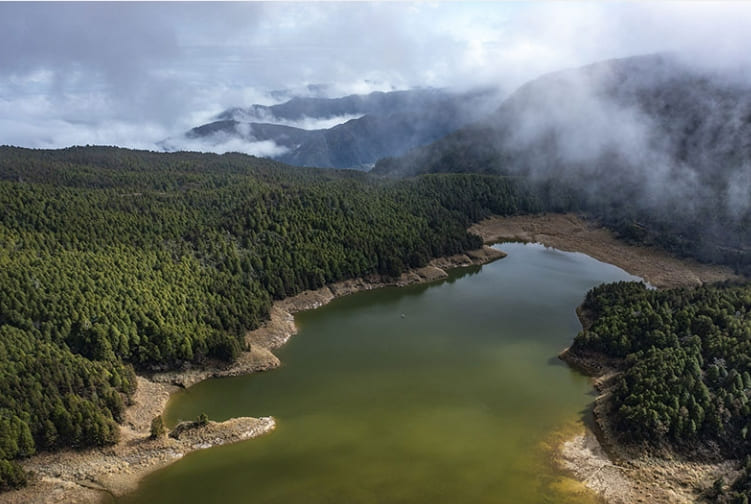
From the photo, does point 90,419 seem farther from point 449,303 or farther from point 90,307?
point 449,303

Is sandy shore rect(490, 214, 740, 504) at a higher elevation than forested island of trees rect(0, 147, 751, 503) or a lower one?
lower

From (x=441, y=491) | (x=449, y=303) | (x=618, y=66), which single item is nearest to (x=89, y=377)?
(x=441, y=491)

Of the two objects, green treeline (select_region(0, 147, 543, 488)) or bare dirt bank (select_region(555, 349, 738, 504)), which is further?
green treeline (select_region(0, 147, 543, 488))

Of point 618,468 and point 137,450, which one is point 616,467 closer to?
point 618,468

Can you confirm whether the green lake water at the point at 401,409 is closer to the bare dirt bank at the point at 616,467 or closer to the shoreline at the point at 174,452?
the shoreline at the point at 174,452

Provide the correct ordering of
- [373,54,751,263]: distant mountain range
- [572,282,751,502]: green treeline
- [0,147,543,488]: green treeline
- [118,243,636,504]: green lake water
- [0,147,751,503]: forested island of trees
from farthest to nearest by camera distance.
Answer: [373,54,751,263]: distant mountain range
[0,147,543,488]: green treeline
[0,147,751,503]: forested island of trees
[572,282,751,502]: green treeline
[118,243,636,504]: green lake water

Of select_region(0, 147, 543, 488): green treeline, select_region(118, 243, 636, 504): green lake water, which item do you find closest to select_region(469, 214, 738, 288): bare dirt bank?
select_region(0, 147, 543, 488): green treeline

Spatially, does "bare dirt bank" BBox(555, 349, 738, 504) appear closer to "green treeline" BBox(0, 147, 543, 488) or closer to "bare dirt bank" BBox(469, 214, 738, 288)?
"green treeline" BBox(0, 147, 543, 488)
